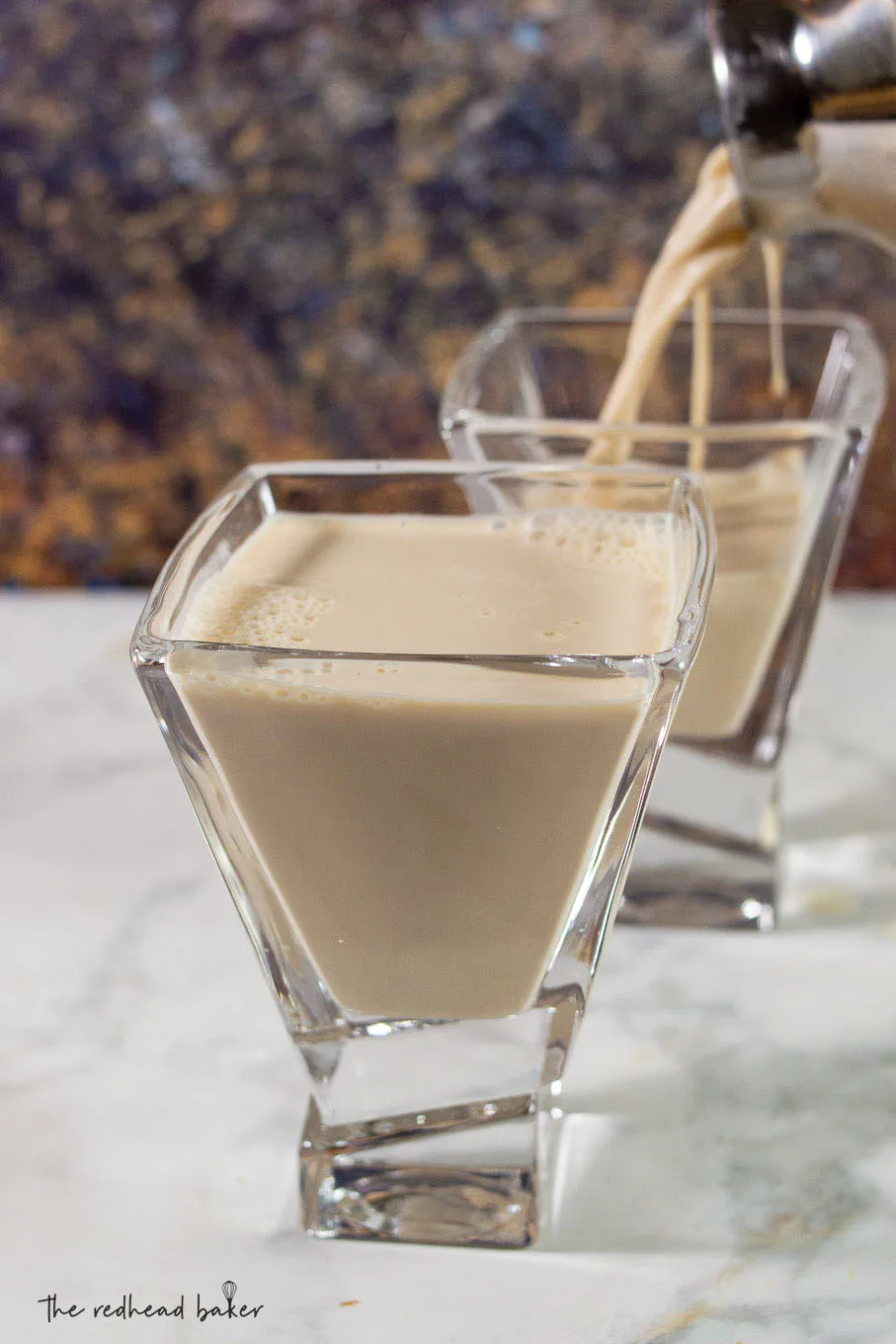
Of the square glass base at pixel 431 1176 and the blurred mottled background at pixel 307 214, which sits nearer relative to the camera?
the square glass base at pixel 431 1176

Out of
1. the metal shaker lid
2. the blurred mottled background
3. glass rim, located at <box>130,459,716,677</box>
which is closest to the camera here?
→ glass rim, located at <box>130,459,716,677</box>

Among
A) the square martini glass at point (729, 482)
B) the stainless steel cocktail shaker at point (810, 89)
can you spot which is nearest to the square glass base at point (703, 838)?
Result: the square martini glass at point (729, 482)

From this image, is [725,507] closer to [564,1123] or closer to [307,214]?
[564,1123]

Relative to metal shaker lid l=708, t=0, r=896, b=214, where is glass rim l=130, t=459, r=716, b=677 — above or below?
below

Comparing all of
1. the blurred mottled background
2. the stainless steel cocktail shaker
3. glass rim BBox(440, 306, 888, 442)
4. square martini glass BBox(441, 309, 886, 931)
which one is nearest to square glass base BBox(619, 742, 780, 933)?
square martini glass BBox(441, 309, 886, 931)

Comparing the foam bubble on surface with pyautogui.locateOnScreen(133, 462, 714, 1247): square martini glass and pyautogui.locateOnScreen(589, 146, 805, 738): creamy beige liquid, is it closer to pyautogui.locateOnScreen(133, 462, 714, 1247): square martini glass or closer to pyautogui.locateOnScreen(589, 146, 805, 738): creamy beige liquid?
pyautogui.locateOnScreen(133, 462, 714, 1247): square martini glass

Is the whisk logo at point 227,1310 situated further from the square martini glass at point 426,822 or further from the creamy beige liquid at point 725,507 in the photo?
the creamy beige liquid at point 725,507

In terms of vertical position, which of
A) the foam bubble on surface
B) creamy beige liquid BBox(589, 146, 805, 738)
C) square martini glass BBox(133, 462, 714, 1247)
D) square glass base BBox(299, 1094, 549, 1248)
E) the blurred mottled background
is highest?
the blurred mottled background

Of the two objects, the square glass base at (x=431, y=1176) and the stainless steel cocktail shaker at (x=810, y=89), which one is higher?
the stainless steel cocktail shaker at (x=810, y=89)

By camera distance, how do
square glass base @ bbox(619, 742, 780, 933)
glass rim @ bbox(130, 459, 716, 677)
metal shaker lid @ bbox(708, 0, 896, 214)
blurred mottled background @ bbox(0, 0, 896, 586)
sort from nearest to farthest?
glass rim @ bbox(130, 459, 716, 677), metal shaker lid @ bbox(708, 0, 896, 214), square glass base @ bbox(619, 742, 780, 933), blurred mottled background @ bbox(0, 0, 896, 586)
